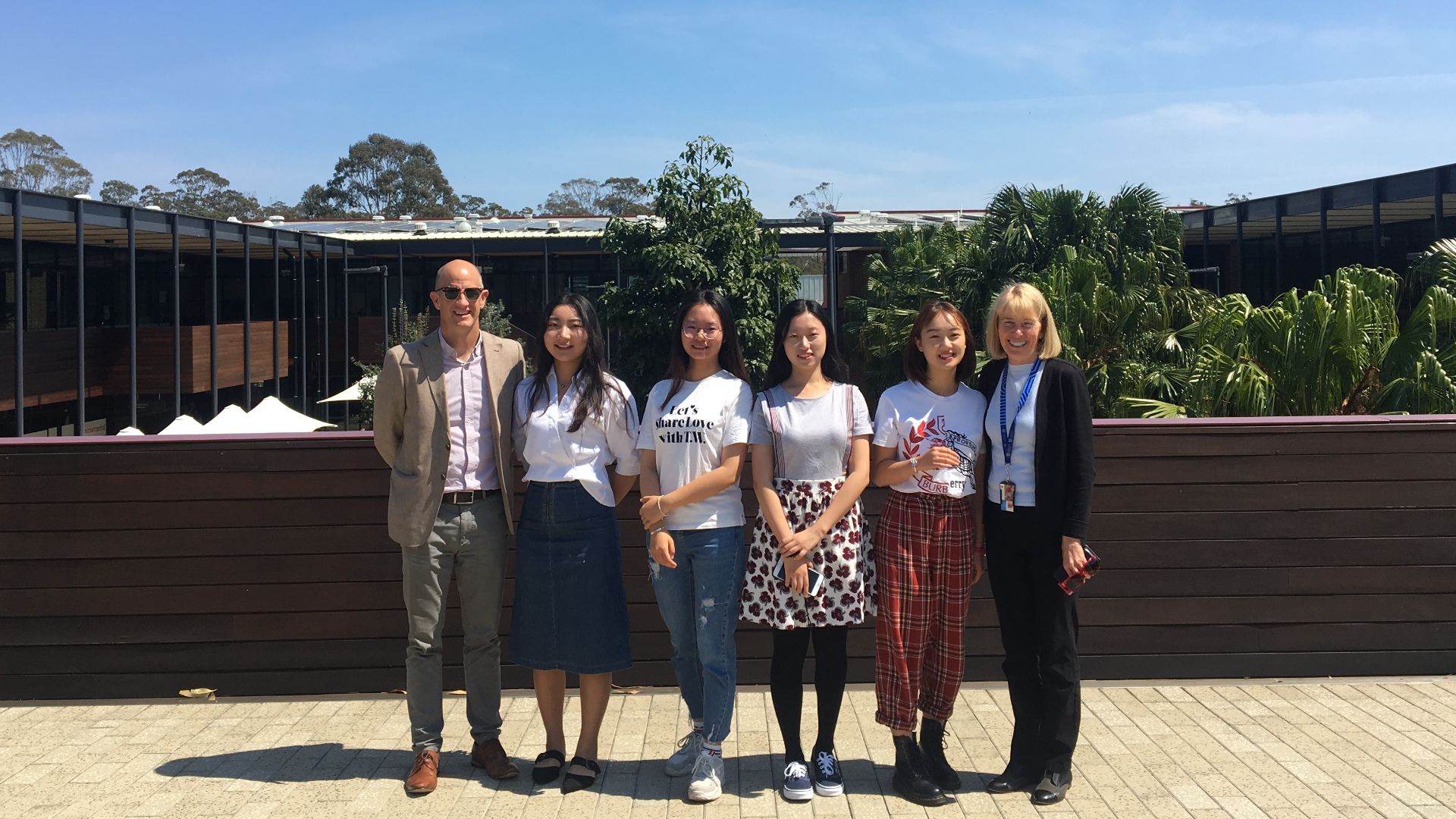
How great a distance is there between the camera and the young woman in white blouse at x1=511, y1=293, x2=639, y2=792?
384cm

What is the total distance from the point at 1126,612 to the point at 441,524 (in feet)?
9.06

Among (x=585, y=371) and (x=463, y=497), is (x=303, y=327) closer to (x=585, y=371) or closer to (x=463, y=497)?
(x=463, y=497)

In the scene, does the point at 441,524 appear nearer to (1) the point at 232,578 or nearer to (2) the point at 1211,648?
(1) the point at 232,578

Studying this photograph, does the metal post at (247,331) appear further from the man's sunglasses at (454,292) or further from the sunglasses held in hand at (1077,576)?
the sunglasses held in hand at (1077,576)

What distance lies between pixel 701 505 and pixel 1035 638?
1156 mm

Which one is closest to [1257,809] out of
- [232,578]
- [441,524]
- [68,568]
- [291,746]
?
[441,524]

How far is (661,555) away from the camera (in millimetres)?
3707

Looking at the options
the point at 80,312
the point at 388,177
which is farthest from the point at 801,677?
the point at 388,177

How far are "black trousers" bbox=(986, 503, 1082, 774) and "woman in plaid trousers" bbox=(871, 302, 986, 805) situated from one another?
0.12 m

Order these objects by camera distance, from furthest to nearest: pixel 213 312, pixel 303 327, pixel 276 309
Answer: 1. pixel 303 327
2. pixel 276 309
3. pixel 213 312

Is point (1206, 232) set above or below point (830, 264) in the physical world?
above

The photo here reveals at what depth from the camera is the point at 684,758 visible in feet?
13.0

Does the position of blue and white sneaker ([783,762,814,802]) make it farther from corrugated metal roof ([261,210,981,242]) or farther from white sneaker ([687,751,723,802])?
corrugated metal roof ([261,210,981,242])

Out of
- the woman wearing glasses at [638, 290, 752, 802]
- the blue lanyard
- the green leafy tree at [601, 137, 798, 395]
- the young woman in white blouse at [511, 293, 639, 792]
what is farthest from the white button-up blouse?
the green leafy tree at [601, 137, 798, 395]
